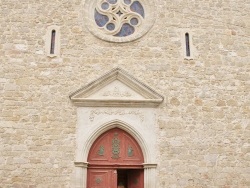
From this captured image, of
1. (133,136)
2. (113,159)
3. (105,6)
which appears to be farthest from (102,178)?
(105,6)

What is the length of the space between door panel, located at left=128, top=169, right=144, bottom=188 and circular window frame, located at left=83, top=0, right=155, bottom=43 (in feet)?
10.2

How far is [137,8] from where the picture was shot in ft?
28.6

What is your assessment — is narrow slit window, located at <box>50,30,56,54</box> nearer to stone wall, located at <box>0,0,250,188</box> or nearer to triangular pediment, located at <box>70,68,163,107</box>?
stone wall, located at <box>0,0,250,188</box>

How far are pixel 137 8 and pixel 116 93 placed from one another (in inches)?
94.6

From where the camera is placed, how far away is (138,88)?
785 cm

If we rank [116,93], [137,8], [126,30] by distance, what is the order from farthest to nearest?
[137,8], [126,30], [116,93]

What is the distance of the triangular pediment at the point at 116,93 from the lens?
7695 mm

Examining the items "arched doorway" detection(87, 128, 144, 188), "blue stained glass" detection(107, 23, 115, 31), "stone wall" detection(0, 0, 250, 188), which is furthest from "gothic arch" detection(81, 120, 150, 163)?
"blue stained glass" detection(107, 23, 115, 31)

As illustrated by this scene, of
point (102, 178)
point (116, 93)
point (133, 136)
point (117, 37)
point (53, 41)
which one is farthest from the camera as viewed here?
point (117, 37)

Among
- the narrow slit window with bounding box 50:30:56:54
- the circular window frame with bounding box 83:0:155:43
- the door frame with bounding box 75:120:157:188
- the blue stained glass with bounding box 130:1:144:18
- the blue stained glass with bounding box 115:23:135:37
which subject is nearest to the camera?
the door frame with bounding box 75:120:157:188

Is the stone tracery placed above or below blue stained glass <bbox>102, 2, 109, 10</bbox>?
below

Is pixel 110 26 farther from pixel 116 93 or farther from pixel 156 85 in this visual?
pixel 156 85

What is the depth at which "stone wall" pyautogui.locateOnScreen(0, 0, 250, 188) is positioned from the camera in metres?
7.39

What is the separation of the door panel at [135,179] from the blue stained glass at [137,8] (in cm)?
390
